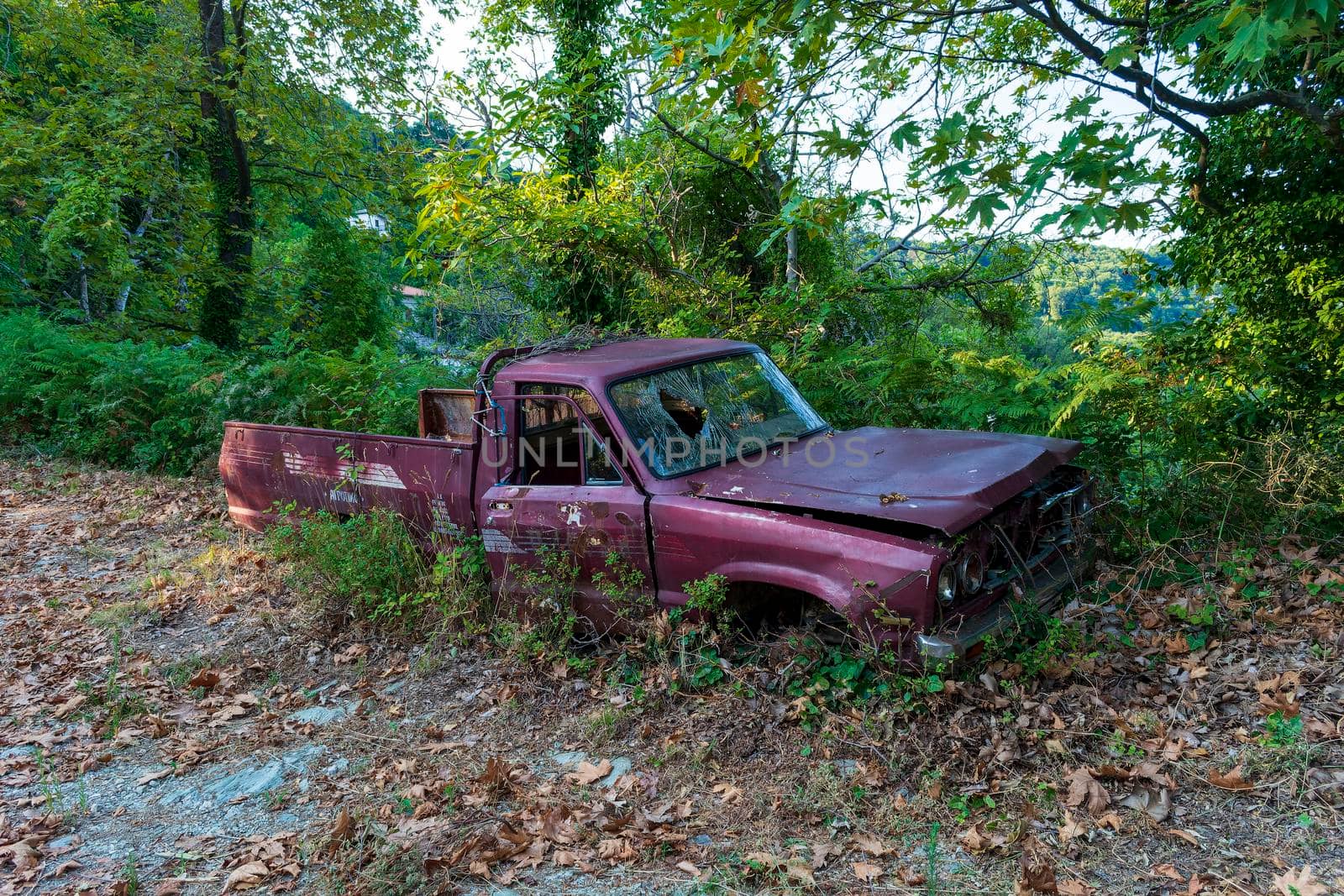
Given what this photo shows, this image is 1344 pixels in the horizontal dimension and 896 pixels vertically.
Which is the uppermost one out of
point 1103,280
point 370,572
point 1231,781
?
point 1103,280

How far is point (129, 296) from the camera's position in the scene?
17.7m

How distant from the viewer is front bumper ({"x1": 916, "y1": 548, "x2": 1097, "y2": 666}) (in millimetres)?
3465

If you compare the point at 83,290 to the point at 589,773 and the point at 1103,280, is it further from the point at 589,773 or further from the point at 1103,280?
the point at 1103,280

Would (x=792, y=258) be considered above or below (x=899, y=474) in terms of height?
above

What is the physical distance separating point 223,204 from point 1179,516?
51.7 ft

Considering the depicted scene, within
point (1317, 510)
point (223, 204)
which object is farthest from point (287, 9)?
point (1317, 510)

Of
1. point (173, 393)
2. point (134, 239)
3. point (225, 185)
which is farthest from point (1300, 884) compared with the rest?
point (134, 239)

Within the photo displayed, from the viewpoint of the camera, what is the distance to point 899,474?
4.18 m

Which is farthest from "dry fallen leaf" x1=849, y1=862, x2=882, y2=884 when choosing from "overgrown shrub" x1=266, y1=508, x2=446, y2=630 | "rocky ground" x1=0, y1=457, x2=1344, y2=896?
"overgrown shrub" x1=266, y1=508, x2=446, y2=630

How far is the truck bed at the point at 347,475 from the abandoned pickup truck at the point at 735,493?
2 cm

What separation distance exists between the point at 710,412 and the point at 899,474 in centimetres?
122

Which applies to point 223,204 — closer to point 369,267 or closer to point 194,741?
point 369,267

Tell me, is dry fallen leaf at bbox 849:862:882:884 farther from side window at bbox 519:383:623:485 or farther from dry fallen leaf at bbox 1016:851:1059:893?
side window at bbox 519:383:623:485

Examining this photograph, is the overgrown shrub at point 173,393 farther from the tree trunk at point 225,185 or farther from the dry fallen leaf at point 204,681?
the dry fallen leaf at point 204,681
